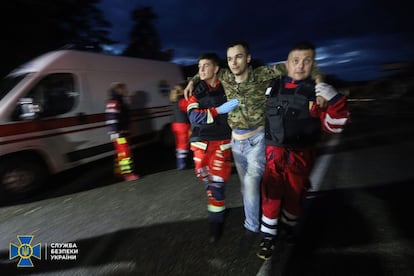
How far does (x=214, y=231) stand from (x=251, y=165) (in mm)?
937

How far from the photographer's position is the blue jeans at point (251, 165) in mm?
2617

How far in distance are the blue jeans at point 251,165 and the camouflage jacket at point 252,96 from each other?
0.15m

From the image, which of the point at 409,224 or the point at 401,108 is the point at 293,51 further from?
the point at 401,108

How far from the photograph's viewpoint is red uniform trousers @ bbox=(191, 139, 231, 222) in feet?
9.23

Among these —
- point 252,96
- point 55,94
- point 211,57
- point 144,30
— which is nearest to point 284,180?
point 252,96

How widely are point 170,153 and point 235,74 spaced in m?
5.09

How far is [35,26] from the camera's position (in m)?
10.1

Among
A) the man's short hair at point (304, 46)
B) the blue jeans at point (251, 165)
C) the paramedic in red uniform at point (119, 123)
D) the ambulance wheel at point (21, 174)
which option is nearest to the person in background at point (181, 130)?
the paramedic in red uniform at point (119, 123)

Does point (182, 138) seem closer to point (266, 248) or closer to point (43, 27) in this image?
point (266, 248)

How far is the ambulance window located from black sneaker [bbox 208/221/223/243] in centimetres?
349

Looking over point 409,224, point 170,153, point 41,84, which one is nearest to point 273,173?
point 409,224

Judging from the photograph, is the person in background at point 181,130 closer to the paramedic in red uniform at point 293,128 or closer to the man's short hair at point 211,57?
the man's short hair at point 211,57

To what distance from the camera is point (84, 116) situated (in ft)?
17.4

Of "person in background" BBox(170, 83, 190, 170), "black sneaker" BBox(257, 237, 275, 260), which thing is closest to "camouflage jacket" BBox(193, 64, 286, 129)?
"black sneaker" BBox(257, 237, 275, 260)
